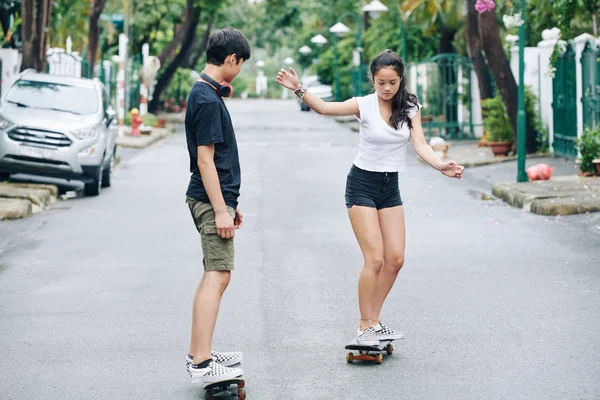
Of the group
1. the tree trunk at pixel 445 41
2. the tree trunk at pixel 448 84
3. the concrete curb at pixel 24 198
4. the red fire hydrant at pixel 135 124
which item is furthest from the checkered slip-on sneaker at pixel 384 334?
the tree trunk at pixel 445 41

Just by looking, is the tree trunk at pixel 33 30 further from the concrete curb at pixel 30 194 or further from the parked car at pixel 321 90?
the parked car at pixel 321 90

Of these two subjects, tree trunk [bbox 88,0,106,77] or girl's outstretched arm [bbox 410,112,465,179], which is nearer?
girl's outstretched arm [bbox 410,112,465,179]

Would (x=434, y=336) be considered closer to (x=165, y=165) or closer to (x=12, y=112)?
(x=12, y=112)

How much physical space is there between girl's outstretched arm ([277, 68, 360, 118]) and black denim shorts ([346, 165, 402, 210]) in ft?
1.23

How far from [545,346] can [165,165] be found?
1736cm

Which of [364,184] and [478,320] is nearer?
[364,184]

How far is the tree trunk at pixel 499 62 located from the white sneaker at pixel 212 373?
60.9 feet

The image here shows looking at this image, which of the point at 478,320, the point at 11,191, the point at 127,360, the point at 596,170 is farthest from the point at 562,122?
the point at 127,360

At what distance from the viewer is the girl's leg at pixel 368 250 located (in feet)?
22.6

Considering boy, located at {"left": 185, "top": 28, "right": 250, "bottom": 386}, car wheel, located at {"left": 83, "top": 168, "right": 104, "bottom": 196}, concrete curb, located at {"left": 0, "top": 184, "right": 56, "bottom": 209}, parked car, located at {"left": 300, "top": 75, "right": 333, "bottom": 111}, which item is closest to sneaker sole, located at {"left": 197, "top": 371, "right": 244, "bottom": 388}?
boy, located at {"left": 185, "top": 28, "right": 250, "bottom": 386}

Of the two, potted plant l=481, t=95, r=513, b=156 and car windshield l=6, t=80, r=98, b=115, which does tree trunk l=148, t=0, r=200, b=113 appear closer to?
potted plant l=481, t=95, r=513, b=156

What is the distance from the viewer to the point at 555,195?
15359 mm

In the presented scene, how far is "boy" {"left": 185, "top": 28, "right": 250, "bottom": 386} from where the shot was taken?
591 cm

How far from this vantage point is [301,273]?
10.3 meters
